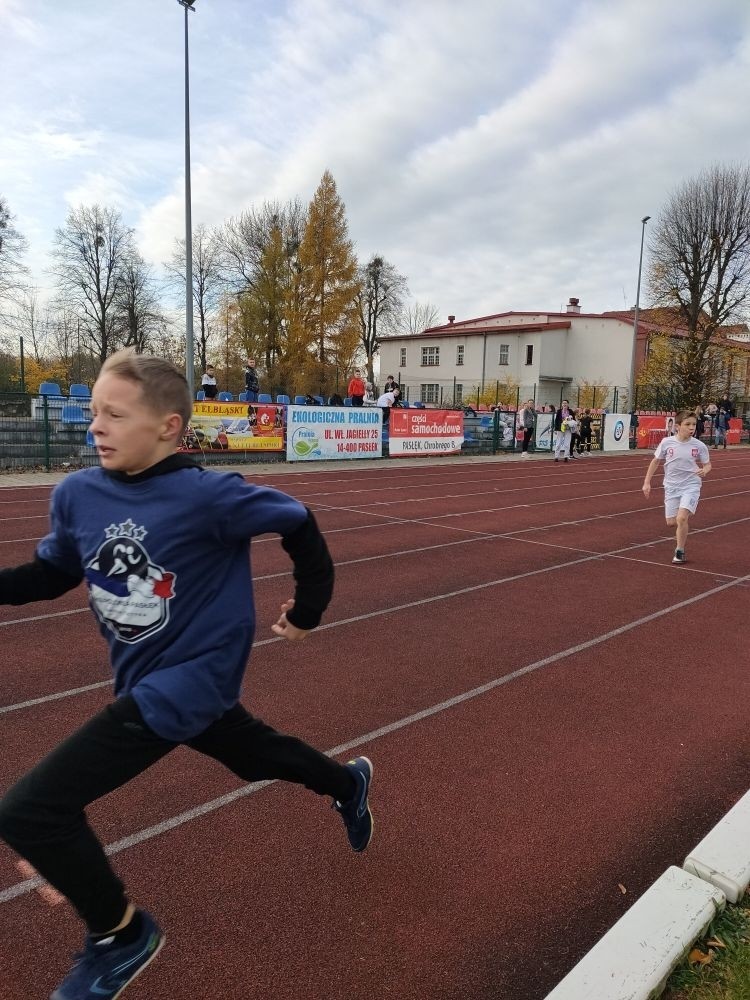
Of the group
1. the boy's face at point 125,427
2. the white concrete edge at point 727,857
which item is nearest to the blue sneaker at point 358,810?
the white concrete edge at point 727,857

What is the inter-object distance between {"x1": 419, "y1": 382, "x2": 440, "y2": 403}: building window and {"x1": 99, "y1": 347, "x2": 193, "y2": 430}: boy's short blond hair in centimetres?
5168

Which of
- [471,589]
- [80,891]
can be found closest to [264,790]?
[80,891]

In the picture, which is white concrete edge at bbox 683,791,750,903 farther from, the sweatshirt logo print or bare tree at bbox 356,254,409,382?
bare tree at bbox 356,254,409,382

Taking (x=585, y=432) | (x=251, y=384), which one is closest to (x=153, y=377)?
(x=251, y=384)

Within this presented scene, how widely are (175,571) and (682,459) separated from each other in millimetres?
7885

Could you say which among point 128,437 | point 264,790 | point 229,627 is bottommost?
point 264,790

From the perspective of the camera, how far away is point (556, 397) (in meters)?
56.8

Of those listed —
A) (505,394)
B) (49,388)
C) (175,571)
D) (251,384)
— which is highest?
(505,394)

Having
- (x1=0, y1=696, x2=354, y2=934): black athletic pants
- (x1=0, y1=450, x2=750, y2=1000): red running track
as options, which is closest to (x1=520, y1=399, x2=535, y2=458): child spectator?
(x1=0, y1=450, x2=750, y2=1000): red running track

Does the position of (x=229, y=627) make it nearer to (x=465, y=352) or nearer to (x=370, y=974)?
(x=370, y=974)

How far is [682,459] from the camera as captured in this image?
8.42 metres

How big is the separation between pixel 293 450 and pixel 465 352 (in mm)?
41742

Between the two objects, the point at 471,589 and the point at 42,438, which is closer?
the point at 471,589

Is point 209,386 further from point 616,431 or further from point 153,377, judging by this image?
point 616,431
